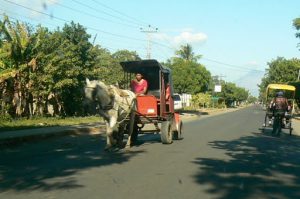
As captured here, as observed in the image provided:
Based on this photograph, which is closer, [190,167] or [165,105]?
[190,167]

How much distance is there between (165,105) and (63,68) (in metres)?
15.5

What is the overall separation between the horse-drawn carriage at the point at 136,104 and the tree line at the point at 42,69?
8130 millimetres

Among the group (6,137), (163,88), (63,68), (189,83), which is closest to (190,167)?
(163,88)

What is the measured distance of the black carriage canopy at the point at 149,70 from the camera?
55.7ft

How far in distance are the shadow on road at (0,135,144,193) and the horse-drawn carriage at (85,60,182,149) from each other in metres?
0.95

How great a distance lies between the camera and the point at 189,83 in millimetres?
65375

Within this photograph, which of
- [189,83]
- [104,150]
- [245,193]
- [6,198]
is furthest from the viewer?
[189,83]

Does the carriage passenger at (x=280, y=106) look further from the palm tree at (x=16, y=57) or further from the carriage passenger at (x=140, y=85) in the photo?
the palm tree at (x=16, y=57)

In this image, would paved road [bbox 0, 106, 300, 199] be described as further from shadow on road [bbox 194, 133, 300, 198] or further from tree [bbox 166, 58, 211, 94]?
tree [bbox 166, 58, 211, 94]

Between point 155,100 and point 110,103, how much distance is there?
289 cm

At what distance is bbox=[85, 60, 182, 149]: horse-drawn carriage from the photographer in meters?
13.8

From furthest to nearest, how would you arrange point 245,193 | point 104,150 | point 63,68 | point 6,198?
point 63,68 < point 104,150 < point 245,193 < point 6,198

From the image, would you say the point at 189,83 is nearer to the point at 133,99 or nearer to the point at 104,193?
the point at 133,99

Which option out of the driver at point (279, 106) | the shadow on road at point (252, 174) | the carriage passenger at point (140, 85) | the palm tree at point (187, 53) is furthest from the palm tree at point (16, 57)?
the palm tree at point (187, 53)
